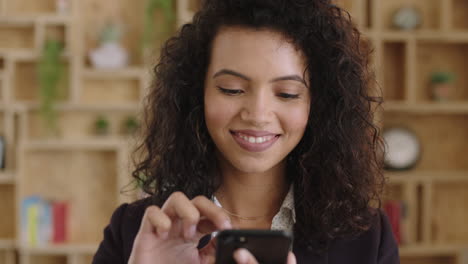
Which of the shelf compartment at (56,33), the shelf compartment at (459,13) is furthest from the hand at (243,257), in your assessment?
the shelf compartment at (459,13)

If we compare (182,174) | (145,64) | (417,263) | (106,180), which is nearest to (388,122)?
(417,263)

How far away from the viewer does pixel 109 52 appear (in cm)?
325

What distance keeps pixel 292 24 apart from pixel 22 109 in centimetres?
248

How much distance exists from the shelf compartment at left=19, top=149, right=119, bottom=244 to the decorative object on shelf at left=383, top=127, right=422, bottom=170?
1488 mm

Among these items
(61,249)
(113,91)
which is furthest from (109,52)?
(61,249)

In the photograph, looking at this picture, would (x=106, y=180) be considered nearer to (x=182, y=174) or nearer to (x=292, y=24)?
(x=182, y=174)

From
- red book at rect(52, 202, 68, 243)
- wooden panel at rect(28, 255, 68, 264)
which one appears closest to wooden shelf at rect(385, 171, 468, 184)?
red book at rect(52, 202, 68, 243)

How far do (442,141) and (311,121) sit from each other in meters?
2.55

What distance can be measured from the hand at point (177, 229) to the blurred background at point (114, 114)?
219 centimetres

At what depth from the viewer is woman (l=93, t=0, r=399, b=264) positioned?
108cm

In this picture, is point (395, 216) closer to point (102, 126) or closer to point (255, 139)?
point (102, 126)

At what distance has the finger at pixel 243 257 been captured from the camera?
88 cm

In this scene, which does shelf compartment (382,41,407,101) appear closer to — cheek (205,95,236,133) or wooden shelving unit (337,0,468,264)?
wooden shelving unit (337,0,468,264)

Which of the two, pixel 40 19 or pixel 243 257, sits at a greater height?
pixel 40 19
